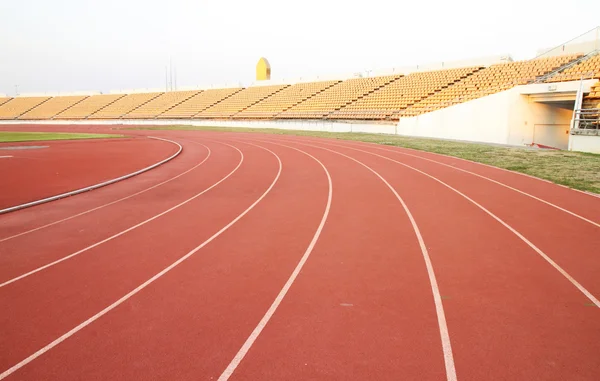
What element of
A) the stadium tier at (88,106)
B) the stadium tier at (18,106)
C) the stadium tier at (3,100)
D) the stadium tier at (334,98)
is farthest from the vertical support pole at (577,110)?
the stadium tier at (3,100)

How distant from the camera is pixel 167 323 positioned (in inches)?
133

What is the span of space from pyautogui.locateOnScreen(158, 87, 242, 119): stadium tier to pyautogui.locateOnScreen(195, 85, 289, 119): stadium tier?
1213mm

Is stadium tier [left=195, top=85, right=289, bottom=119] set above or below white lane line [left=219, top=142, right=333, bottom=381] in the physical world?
above

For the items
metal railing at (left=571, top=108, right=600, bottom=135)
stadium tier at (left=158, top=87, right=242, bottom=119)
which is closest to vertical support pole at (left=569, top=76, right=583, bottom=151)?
metal railing at (left=571, top=108, right=600, bottom=135)

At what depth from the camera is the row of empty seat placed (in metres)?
22.2

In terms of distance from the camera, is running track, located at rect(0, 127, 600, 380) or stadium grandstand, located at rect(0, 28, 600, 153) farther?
stadium grandstand, located at rect(0, 28, 600, 153)

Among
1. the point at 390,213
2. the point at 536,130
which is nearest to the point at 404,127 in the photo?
the point at 536,130

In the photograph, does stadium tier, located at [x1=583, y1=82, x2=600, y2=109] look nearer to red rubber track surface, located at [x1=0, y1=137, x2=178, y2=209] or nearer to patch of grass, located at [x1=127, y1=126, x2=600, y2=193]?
patch of grass, located at [x1=127, y1=126, x2=600, y2=193]

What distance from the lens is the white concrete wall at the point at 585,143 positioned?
14.2m

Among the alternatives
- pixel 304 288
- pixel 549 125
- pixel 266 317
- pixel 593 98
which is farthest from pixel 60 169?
pixel 549 125

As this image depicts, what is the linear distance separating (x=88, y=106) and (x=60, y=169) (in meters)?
49.3

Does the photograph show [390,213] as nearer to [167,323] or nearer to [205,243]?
[205,243]

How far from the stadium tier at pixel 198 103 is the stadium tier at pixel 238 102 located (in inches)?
47.8

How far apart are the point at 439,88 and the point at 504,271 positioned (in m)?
26.9
